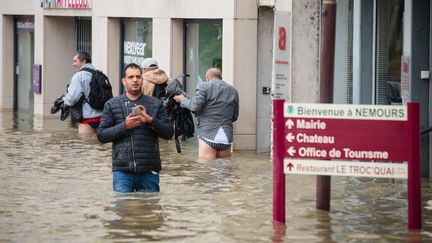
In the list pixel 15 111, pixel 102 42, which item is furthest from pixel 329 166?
pixel 15 111

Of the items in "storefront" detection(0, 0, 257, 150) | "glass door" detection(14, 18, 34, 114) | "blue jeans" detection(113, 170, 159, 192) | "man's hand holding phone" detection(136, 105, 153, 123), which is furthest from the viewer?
"glass door" detection(14, 18, 34, 114)

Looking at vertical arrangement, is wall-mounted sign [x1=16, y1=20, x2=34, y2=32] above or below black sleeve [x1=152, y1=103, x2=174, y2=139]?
above

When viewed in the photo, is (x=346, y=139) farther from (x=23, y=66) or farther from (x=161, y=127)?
(x=23, y=66)

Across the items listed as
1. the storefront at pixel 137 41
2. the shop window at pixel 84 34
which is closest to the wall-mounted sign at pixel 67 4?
the storefront at pixel 137 41

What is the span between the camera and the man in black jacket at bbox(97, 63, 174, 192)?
13.5 m

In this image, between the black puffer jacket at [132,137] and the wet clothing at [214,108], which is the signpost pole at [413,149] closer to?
the black puffer jacket at [132,137]

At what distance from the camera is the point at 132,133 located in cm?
1358

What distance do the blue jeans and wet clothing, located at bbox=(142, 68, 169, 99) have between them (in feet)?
27.4

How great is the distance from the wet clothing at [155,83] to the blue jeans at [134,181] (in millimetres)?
8357

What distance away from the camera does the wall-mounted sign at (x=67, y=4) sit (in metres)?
30.9

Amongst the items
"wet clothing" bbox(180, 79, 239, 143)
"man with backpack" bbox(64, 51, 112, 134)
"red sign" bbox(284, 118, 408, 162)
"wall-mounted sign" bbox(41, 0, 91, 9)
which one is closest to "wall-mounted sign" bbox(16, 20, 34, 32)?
"wall-mounted sign" bbox(41, 0, 91, 9)

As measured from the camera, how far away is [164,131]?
44.0 feet

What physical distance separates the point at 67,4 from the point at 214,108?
12.2 meters

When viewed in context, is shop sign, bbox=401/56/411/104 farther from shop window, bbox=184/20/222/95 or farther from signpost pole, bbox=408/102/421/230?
shop window, bbox=184/20/222/95
